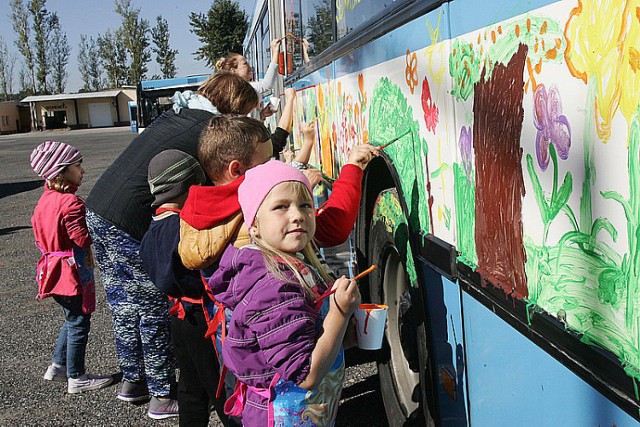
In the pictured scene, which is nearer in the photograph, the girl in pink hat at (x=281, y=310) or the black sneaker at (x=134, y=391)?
the girl in pink hat at (x=281, y=310)

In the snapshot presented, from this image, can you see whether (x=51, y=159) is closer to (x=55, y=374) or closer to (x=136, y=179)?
(x=136, y=179)

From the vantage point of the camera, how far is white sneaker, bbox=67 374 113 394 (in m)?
4.27

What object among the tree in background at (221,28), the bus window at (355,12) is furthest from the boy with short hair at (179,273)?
the tree in background at (221,28)

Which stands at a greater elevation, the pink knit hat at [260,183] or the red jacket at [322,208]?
the pink knit hat at [260,183]

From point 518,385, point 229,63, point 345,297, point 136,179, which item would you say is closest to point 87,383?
point 136,179

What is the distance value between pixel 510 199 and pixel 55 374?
363 centimetres

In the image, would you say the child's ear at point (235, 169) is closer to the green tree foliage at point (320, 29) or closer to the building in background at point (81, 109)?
the green tree foliage at point (320, 29)

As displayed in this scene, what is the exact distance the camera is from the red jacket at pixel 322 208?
2.37 m

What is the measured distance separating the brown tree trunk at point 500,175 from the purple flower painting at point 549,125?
89 mm

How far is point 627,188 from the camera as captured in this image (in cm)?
116

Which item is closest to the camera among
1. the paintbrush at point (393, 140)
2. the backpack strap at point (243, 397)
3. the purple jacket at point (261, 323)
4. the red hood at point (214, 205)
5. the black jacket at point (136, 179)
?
the purple jacket at point (261, 323)

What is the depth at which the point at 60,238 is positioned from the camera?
4137mm

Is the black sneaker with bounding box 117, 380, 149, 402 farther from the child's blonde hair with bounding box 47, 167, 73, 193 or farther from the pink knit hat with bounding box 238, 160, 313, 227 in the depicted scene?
the pink knit hat with bounding box 238, 160, 313, 227

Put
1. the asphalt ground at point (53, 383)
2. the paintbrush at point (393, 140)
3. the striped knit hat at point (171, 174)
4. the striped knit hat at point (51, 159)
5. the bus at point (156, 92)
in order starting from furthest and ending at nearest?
the bus at point (156, 92), the striped knit hat at point (51, 159), the asphalt ground at point (53, 383), the striped knit hat at point (171, 174), the paintbrush at point (393, 140)
